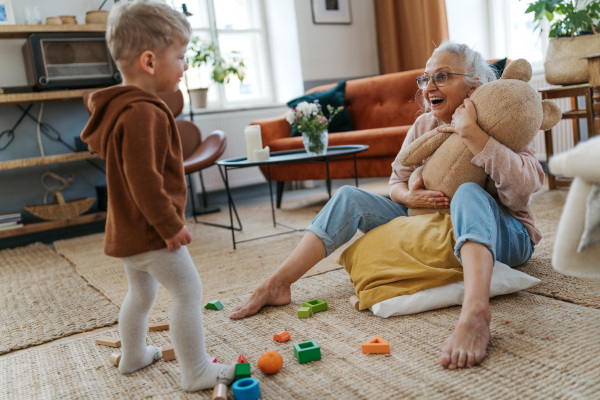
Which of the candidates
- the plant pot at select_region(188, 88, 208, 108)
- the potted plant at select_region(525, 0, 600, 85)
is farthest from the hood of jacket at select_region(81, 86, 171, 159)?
the plant pot at select_region(188, 88, 208, 108)

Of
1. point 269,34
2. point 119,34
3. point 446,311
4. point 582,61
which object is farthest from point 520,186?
point 269,34

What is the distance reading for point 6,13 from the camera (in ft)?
11.4

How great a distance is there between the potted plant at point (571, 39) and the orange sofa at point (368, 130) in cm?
87

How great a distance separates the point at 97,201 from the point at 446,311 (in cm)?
301

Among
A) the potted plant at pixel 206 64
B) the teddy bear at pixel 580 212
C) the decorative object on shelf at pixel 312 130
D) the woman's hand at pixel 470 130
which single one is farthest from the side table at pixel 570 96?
the potted plant at pixel 206 64

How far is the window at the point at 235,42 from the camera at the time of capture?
462cm

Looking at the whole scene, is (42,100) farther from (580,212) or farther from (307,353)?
(580,212)

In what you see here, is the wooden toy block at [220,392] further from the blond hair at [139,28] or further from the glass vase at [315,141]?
the glass vase at [315,141]

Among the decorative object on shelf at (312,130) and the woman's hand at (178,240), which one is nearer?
the woman's hand at (178,240)

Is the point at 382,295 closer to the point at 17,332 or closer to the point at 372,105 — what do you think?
the point at 17,332

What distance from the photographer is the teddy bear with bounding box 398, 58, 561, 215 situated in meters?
1.45

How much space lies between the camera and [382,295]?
1.48m

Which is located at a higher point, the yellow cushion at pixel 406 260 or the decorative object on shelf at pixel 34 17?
the decorative object on shelf at pixel 34 17

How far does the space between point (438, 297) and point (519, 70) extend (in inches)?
27.1
